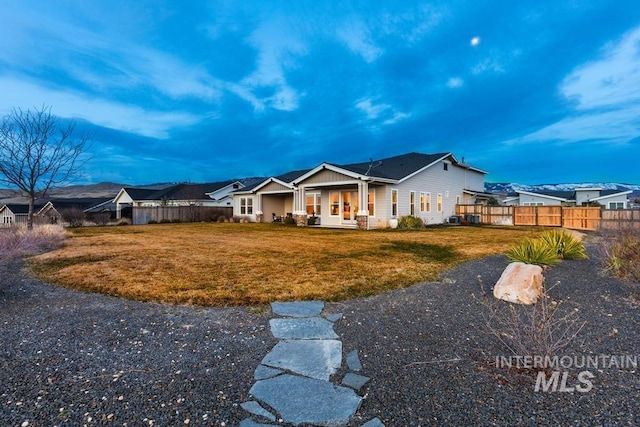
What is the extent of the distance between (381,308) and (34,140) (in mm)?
15259

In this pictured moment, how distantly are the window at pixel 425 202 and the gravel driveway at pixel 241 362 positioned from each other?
54.8ft

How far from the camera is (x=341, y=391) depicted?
2.45m

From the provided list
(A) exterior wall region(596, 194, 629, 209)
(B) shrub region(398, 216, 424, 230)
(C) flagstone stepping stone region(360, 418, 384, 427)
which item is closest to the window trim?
(B) shrub region(398, 216, 424, 230)

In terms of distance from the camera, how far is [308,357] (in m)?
3.02

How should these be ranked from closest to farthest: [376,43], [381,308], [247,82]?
[381,308] < [376,43] < [247,82]

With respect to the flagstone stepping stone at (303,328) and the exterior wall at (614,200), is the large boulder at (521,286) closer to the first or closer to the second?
the flagstone stepping stone at (303,328)

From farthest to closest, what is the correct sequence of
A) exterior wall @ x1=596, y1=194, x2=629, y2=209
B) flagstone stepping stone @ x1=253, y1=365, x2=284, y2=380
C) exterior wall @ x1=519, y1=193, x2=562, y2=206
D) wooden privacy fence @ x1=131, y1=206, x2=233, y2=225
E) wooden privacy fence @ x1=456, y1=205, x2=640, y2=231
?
exterior wall @ x1=519, y1=193, x2=562, y2=206
exterior wall @ x1=596, y1=194, x2=629, y2=209
wooden privacy fence @ x1=131, y1=206, x2=233, y2=225
wooden privacy fence @ x1=456, y1=205, x2=640, y2=231
flagstone stepping stone @ x1=253, y1=365, x2=284, y2=380

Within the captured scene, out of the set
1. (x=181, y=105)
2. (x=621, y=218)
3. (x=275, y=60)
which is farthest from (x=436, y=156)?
(x=181, y=105)

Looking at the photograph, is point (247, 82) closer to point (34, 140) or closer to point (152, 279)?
point (34, 140)

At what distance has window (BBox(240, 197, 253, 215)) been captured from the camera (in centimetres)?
2764

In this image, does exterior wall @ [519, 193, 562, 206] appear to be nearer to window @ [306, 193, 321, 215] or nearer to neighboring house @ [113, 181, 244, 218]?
window @ [306, 193, 321, 215]

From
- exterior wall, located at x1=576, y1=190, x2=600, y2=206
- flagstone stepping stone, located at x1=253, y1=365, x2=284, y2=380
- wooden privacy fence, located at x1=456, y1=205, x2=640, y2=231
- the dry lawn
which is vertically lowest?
flagstone stepping stone, located at x1=253, y1=365, x2=284, y2=380

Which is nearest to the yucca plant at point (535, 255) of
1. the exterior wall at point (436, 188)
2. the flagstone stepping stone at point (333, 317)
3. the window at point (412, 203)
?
the flagstone stepping stone at point (333, 317)

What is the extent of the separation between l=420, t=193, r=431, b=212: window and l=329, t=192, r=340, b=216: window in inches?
226
